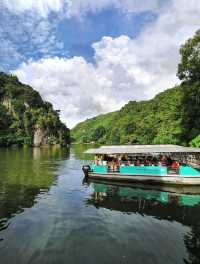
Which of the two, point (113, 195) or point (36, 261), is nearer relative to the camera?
point (36, 261)

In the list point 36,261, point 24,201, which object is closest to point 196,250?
point 36,261

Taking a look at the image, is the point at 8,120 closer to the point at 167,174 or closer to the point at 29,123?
the point at 29,123

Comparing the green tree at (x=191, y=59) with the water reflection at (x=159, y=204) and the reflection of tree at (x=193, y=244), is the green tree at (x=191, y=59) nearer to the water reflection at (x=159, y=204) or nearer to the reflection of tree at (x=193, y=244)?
the water reflection at (x=159, y=204)

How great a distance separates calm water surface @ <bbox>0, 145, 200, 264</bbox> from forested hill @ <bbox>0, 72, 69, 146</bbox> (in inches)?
5469

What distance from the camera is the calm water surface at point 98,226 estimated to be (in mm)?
12180

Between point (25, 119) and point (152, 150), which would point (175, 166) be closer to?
point (152, 150)

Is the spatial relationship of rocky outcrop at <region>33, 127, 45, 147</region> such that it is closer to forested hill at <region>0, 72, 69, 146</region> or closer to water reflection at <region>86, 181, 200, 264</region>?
forested hill at <region>0, 72, 69, 146</region>

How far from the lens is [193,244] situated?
13.5m

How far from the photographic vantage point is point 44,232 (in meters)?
14.9

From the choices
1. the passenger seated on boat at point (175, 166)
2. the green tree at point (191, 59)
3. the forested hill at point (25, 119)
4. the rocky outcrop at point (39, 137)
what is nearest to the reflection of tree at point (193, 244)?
the passenger seated on boat at point (175, 166)

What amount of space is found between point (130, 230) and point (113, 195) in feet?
31.3

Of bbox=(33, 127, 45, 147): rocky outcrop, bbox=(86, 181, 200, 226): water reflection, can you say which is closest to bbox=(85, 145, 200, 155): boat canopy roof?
bbox=(86, 181, 200, 226): water reflection

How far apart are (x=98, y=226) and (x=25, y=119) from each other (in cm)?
17085

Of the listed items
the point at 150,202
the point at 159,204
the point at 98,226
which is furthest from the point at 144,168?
the point at 98,226
